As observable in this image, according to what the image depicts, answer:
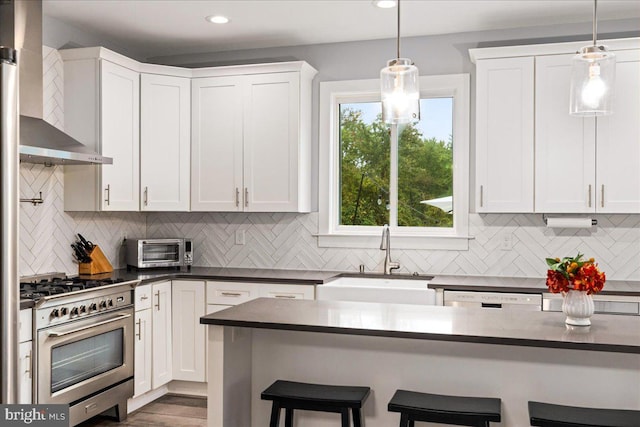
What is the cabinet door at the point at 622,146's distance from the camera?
396 centimetres

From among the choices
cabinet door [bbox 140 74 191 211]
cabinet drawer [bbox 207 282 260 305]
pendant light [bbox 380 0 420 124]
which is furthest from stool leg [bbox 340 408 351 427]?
cabinet door [bbox 140 74 191 211]

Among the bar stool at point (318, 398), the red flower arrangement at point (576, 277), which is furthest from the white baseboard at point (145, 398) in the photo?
the red flower arrangement at point (576, 277)

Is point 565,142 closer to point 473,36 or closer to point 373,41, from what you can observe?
point 473,36

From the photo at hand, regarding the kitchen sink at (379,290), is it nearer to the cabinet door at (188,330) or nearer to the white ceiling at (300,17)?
the cabinet door at (188,330)

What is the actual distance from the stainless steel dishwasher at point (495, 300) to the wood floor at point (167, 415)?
1.83m

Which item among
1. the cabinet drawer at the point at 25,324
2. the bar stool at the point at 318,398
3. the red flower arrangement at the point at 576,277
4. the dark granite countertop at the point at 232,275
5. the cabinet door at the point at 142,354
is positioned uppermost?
the red flower arrangement at the point at 576,277

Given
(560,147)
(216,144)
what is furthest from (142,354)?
(560,147)

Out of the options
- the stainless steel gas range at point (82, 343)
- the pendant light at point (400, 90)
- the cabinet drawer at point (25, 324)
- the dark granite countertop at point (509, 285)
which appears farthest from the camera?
the dark granite countertop at point (509, 285)

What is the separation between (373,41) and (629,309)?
2.65 m

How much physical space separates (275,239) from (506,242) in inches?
71.3

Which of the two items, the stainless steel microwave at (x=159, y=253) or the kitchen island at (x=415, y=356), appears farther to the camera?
the stainless steel microwave at (x=159, y=253)

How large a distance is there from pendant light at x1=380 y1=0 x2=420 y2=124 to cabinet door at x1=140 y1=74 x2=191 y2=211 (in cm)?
261

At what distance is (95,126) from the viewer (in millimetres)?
4266

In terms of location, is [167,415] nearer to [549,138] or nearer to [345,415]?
[345,415]
